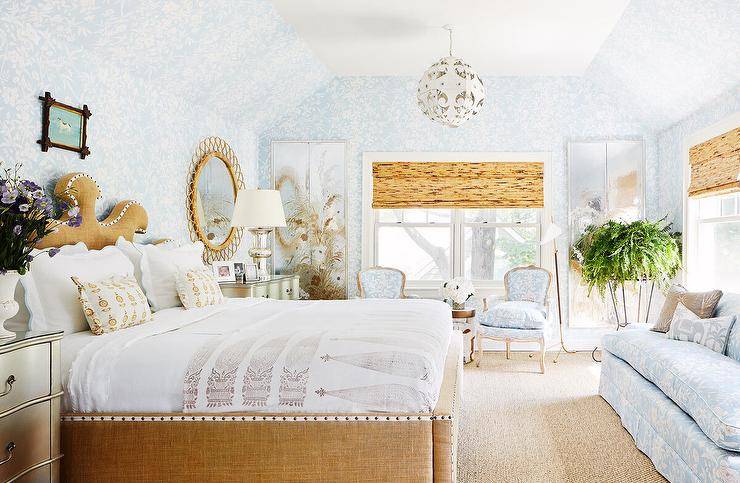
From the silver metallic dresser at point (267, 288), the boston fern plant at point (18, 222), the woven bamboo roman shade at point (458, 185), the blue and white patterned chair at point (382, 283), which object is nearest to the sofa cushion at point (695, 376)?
the blue and white patterned chair at point (382, 283)

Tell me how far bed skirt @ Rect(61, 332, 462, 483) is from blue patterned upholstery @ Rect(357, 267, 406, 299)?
3567 mm

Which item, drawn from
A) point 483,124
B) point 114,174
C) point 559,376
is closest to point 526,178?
point 483,124

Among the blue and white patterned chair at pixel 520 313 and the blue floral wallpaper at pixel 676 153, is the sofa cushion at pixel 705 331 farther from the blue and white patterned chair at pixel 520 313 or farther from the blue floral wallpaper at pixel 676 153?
the blue floral wallpaper at pixel 676 153

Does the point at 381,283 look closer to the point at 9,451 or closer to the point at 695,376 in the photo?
the point at 695,376

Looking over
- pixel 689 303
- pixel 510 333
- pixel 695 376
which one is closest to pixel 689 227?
pixel 689 303

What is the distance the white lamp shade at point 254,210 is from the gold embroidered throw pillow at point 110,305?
2040mm

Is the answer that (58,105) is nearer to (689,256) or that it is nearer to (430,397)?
(430,397)

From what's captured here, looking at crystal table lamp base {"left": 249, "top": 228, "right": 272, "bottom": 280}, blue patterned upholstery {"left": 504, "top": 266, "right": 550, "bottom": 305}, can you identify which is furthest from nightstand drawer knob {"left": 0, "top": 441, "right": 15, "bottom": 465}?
blue patterned upholstery {"left": 504, "top": 266, "right": 550, "bottom": 305}

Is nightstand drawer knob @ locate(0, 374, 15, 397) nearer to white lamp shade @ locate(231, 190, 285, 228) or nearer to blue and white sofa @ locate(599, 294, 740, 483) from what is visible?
blue and white sofa @ locate(599, 294, 740, 483)

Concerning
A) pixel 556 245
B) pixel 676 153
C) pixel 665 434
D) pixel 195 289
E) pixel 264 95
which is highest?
pixel 264 95

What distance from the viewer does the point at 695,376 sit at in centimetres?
286

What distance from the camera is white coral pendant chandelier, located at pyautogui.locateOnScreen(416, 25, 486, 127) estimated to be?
13.4 feet

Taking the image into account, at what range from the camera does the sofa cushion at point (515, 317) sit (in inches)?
208

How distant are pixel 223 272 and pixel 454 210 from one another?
105 inches
